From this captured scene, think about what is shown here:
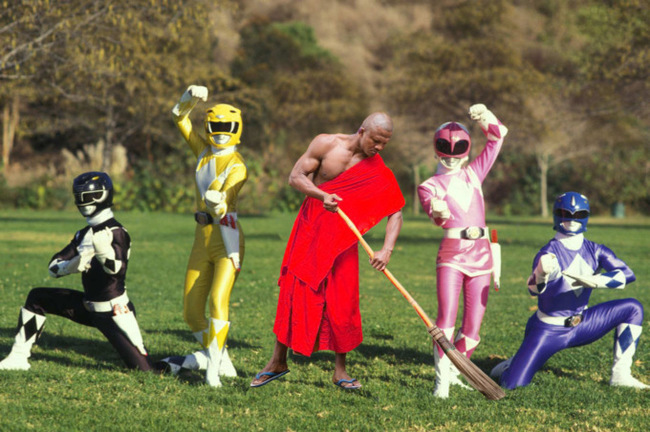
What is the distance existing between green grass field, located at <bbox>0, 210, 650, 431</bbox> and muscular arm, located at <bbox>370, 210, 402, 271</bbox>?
103cm

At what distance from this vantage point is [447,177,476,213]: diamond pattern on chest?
20.0 ft

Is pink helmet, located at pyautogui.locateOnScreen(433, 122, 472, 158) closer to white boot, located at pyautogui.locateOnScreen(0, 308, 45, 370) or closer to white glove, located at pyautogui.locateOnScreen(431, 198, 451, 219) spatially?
white glove, located at pyautogui.locateOnScreen(431, 198, 451, 219)

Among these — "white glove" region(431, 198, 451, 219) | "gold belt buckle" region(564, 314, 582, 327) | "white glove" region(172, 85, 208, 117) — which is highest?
"white glove" region(172, 85, 208, 117)

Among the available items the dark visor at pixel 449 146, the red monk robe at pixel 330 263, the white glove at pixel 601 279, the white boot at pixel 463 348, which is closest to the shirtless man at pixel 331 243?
the red monk robe at pixel 330 263

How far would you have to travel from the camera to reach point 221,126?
6.31 metres

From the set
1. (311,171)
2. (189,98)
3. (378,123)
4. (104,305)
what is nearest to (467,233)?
(378,123)

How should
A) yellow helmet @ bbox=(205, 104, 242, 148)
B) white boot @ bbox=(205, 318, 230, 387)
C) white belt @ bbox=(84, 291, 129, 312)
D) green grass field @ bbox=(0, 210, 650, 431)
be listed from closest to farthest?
1. green grass field @ bbox=(0, 210, 650, 431)
2. white boot @ bbox=(205, 318, 230, 387)
3. white belt @ bbox=(84, 291, 129, 312)
4. yellow helmet @ bbox=(205, 104, 242, 148)

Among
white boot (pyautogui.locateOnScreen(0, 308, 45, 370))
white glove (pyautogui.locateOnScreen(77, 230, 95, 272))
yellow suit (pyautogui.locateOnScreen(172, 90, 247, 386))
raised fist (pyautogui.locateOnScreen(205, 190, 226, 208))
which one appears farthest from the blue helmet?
white boot (pyautogui.locateOnScreen(0, 308, 45, 370))

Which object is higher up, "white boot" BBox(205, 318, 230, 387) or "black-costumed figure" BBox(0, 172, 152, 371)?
"black-costumed figure" BBox(0, 172, 152, 371)

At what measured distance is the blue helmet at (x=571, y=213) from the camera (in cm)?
598

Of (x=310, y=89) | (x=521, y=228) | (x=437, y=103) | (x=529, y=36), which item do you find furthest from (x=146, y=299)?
(x=529, y=36)

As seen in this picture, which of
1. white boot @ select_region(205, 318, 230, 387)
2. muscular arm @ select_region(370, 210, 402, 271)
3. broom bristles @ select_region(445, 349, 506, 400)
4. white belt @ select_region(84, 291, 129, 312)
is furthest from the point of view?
white belt @ select_region(84, 291, 129, 312)

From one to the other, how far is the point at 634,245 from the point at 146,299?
517 inches

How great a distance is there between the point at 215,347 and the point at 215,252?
30.2 inches
